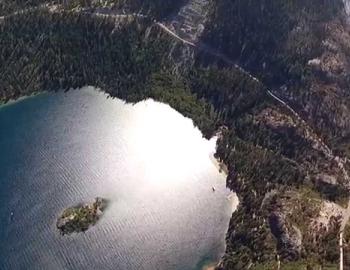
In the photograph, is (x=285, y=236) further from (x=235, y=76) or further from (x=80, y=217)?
(x=235, y=76)

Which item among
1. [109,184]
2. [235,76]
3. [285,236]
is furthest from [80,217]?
[235,76]

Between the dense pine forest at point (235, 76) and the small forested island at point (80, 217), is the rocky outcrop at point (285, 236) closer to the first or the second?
the dense pine forest at point (235, 76)

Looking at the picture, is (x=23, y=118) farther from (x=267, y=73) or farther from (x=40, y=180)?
(x=267, y=73)

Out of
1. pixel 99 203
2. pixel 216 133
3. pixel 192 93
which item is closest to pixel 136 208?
pixel 99 203

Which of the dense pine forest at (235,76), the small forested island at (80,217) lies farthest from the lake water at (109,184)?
the dense pine forest at (235,76)

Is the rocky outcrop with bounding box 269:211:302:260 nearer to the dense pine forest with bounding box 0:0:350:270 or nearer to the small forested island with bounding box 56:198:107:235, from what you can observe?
the dense pine forest with bounding box 0:0:350:270
